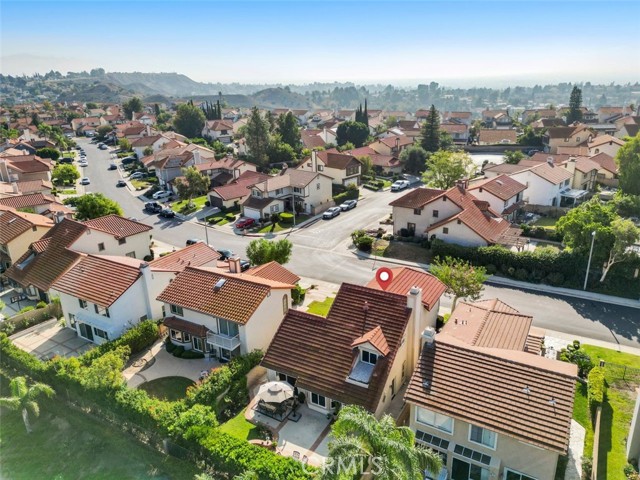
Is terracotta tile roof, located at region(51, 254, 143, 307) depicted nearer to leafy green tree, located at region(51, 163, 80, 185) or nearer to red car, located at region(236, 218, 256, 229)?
red car, located at region(236, 218, 256, 229)

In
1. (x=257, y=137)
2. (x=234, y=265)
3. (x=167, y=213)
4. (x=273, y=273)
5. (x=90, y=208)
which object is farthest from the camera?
(x=257, y=137)

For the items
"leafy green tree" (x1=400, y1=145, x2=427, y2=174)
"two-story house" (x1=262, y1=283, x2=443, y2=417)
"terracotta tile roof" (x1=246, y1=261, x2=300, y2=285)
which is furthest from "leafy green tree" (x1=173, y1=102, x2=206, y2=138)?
"two-story house" (x1=262, y1=283, x2=443, y2=417)

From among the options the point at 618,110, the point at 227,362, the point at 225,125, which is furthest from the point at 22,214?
the point at 618,110

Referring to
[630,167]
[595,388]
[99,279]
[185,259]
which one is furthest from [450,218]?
[99,279]

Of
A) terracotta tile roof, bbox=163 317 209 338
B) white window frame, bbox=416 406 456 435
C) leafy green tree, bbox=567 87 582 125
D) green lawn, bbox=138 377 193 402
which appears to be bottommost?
green lawn, bbox=138 377 193 402

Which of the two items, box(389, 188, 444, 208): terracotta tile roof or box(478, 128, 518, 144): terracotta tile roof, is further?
box(478, 128, 518, 144): terracotta tile roof

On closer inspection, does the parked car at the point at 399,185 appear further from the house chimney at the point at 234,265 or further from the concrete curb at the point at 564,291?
the house chimney at the point at 234,265

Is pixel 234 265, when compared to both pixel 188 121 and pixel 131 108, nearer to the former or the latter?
pixel 188 121

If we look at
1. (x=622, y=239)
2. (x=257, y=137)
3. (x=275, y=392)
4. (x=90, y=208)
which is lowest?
(x=275, y=392)

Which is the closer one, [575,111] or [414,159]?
[414,159]
